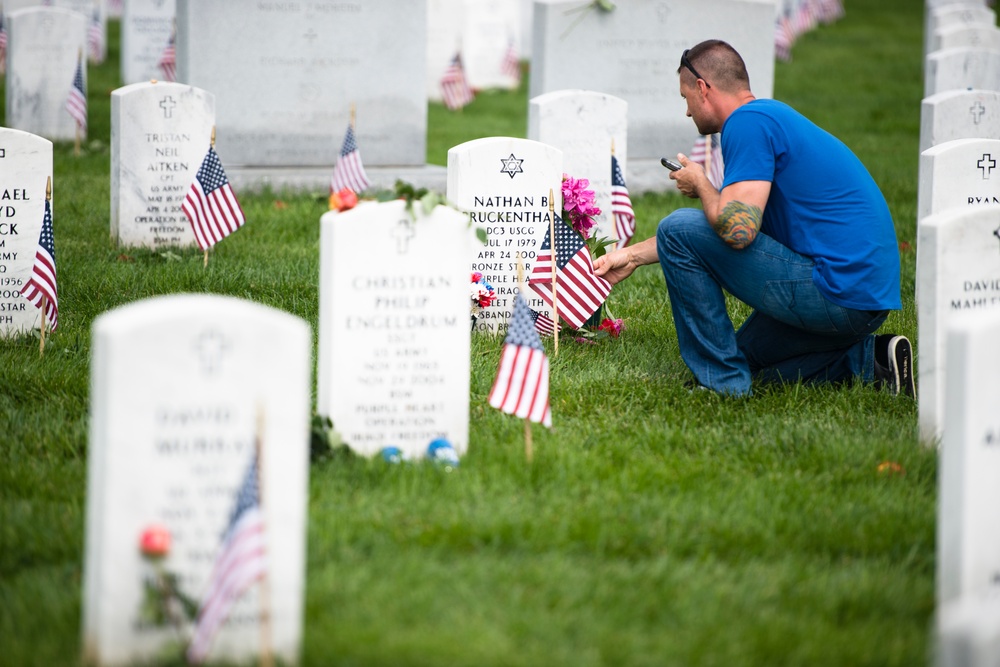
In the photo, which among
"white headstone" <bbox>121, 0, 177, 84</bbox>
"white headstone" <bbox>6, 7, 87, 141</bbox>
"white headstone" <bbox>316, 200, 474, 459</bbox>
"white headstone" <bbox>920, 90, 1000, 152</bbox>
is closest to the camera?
"white headstone" <bbox>316, 200, 474, 459</bbox>

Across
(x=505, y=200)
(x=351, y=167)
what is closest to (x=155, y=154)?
(x=351, y=167)

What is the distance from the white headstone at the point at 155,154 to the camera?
7.80 m

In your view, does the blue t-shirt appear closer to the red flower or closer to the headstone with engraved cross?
the headstone with engraved cross

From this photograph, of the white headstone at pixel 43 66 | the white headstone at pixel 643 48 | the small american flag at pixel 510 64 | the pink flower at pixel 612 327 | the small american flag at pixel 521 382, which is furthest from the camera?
the small american flag at pixel 510 64

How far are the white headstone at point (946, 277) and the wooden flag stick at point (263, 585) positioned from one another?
8.99ft

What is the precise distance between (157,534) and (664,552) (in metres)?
1.64

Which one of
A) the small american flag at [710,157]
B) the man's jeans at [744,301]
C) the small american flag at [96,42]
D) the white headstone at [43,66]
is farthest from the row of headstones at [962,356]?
the small american flag at [96,42]

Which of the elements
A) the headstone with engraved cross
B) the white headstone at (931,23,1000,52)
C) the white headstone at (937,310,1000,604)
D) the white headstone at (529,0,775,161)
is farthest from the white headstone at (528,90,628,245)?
the white headstone at (931,23,1000,52)

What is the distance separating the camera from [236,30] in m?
10.1

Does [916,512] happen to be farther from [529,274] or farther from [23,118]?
[23,118]

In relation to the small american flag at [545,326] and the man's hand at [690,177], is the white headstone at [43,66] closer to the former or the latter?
the small american flag at [545,326]

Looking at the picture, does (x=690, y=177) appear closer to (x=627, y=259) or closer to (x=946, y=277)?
(x=627, y=259)

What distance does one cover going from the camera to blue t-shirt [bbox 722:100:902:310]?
17.1 ft

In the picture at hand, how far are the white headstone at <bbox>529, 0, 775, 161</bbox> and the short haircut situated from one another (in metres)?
5.43
